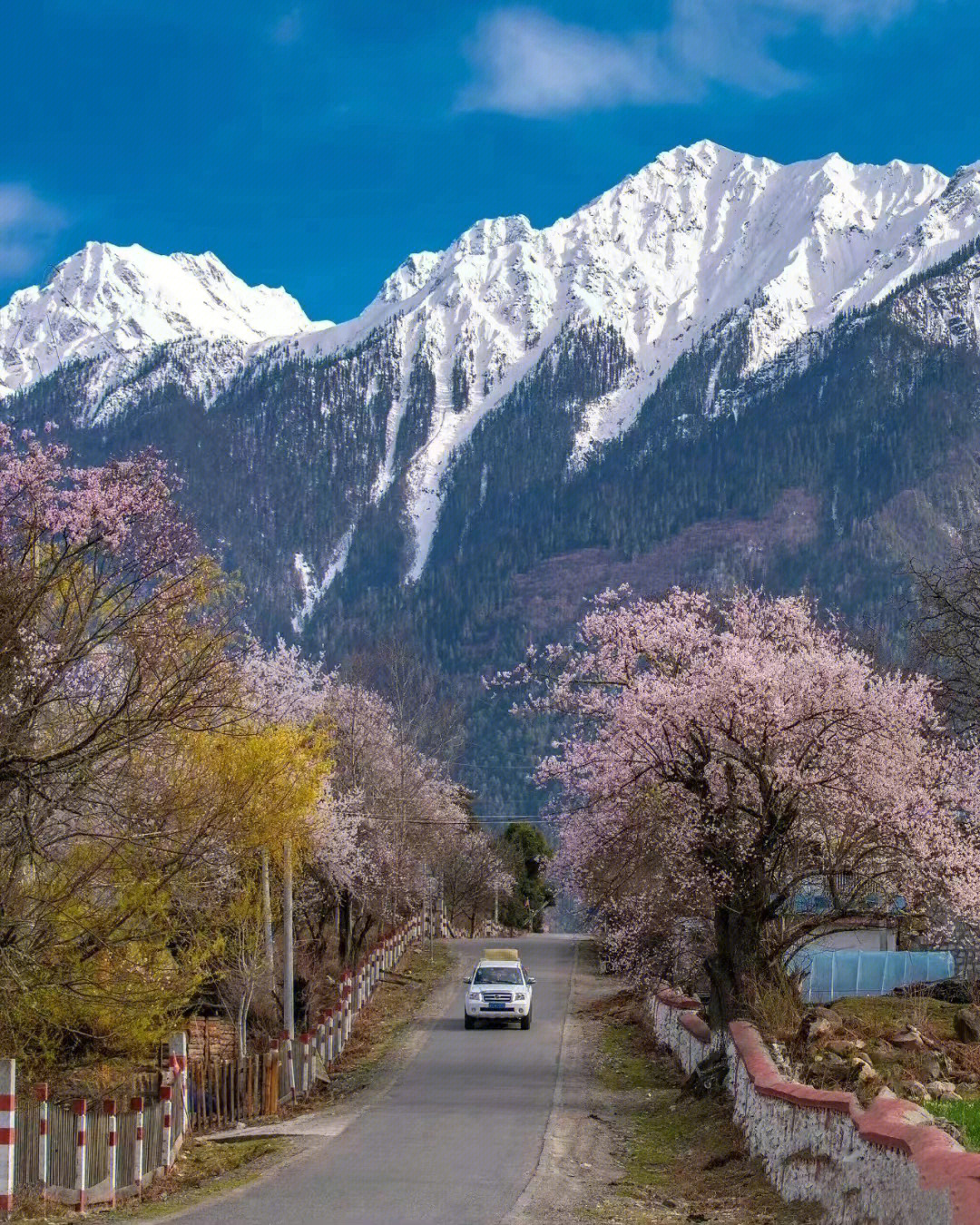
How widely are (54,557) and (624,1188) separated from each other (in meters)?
8.20

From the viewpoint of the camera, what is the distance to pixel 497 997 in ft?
133

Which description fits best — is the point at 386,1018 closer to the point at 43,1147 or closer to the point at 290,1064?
the point at 290,1064

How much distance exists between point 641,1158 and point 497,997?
2103cm

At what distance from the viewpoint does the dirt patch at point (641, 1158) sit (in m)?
14.8

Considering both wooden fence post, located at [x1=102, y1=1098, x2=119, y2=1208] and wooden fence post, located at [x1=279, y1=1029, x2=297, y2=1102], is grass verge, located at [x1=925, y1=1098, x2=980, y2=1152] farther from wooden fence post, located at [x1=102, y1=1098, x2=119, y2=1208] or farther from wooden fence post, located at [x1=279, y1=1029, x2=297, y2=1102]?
wooden fence post, located at [x1=279, y1=1029, x2=297, y2=1102]

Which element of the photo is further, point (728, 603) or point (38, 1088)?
point (728, 603)

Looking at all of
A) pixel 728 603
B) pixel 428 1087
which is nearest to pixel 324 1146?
pixel 428 1087

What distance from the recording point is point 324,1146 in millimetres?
20328

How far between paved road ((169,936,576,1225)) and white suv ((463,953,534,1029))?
401 centimetres

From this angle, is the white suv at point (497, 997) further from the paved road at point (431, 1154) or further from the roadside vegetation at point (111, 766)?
the roadside vegetation at point (111, 766)

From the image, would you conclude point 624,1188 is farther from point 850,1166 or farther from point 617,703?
point 617,703

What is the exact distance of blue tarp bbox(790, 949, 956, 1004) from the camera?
137 ft

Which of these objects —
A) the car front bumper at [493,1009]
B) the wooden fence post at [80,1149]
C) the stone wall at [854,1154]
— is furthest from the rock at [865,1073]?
the car front bumper at [493,1009]

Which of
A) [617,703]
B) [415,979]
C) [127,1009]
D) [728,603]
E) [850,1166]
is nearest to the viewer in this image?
[850,1166]
